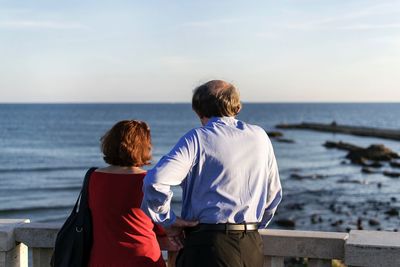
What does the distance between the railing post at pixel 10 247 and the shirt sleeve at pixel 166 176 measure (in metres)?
1.27

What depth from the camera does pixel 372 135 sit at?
2901 inches

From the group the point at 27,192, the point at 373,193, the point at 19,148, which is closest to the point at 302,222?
the point at 373,193

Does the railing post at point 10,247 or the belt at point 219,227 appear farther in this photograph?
the railing post at point 10,247

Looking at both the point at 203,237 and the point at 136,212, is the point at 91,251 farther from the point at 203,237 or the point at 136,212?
the point at 203,237

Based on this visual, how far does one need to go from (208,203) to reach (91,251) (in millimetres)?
766

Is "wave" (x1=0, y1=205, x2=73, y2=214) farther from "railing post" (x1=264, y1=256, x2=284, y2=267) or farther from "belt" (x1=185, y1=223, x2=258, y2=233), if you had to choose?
"belt" (x1=185, y1=223, x2=258, y2=233)

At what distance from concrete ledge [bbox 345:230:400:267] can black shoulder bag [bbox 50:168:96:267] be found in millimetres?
1429

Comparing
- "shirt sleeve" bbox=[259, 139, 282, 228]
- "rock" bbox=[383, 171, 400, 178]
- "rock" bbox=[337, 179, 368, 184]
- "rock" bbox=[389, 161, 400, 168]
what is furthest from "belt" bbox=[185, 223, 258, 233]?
"rock" bbox=[389, 161, 400, 168]

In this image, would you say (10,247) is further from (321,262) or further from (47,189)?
(47,189)

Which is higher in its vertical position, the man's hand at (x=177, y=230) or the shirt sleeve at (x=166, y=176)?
the shirt sleeve at (x=166, y=176)

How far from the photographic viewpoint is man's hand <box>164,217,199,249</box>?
2939 mm

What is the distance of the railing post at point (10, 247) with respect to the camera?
12.1 ft

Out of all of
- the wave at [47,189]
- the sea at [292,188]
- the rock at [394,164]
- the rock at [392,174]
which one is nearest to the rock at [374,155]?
the sea at [292,188]

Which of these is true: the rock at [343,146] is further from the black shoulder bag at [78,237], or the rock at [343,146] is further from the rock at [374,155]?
the black shoulder bag at [78,237]
